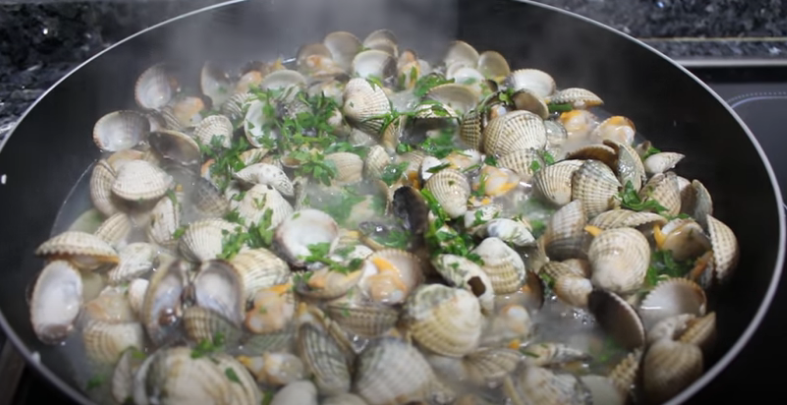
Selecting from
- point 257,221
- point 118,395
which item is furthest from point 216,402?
point 257,221

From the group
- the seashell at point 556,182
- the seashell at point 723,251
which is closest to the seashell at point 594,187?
the seashell at point 556,182

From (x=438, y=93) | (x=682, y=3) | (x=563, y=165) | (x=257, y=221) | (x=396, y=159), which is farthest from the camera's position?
(x=682, y=3)

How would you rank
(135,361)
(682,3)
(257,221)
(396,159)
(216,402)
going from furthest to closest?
(682,3), (396,159), (257,221), (135,361), (216,402)

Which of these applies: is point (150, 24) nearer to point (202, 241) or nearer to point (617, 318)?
point (202, 241)

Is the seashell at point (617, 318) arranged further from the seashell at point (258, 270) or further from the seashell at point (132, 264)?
the seashell at point (132, 264)

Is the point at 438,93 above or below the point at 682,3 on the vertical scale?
below

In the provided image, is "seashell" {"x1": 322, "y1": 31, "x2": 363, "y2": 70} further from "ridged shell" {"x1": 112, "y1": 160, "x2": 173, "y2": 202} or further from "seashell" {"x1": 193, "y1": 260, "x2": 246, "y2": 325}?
"seashell" {"x1": 193, "y1": 260, "x2": 246, "y2": 325}

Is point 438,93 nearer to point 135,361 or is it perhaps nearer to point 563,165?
point 563,165

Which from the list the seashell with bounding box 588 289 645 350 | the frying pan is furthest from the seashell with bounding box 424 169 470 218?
the frying pan
